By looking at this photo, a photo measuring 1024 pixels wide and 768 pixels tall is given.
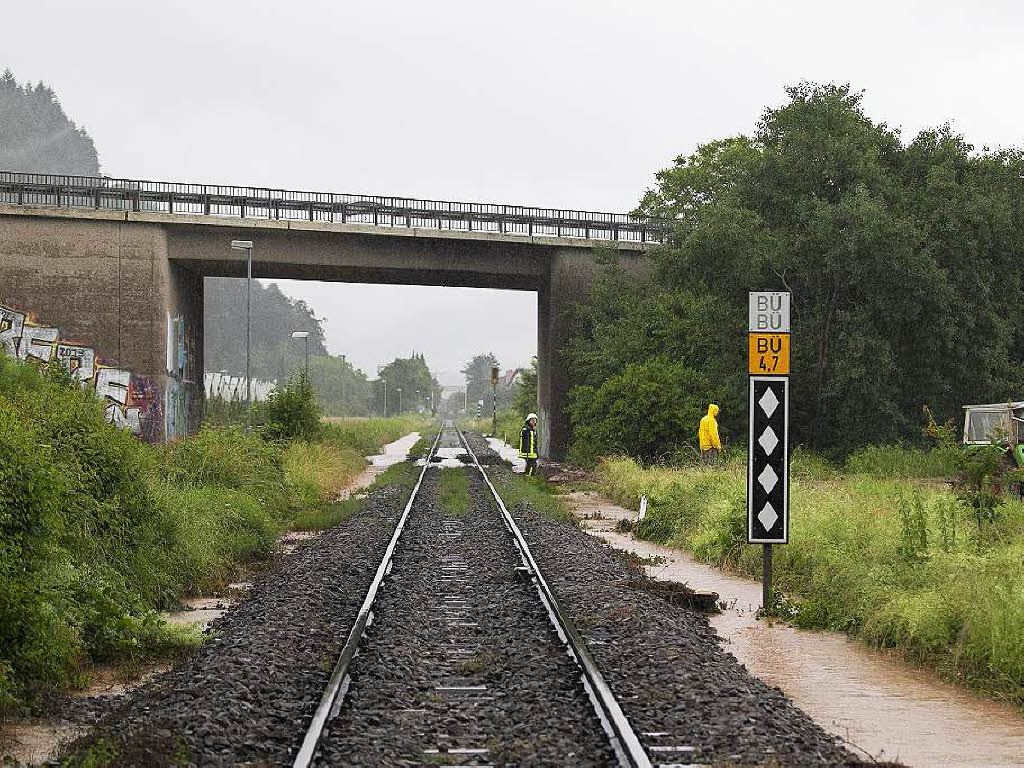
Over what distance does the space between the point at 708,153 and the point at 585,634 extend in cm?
5113

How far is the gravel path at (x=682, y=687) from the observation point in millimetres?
6367

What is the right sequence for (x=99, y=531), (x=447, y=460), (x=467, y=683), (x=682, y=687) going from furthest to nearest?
(x=447, y=460), (x=99, y=531), (x=467, y=683), (x=682, y=687)

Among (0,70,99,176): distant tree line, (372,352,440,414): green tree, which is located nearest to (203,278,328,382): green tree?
(372,352,440,414): green tree

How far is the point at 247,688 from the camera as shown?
25.3ft

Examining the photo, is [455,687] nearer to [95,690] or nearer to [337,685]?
[337,685]

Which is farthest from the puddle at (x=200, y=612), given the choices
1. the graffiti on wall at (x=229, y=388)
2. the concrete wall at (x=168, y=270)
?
the concrete wall at (x=168, y=270)

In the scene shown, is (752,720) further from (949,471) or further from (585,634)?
(949,471)

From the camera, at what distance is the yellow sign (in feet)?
38.0

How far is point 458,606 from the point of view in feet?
38.0

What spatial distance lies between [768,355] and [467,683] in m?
5.25

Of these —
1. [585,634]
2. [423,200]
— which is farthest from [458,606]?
[423,200]

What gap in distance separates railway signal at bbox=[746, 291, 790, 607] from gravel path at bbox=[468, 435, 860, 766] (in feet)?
3.91

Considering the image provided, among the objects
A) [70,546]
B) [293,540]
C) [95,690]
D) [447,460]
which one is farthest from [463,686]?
[447,460]

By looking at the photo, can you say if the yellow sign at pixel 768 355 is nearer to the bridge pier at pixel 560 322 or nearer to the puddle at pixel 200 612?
the puddle at pixel 200 612
